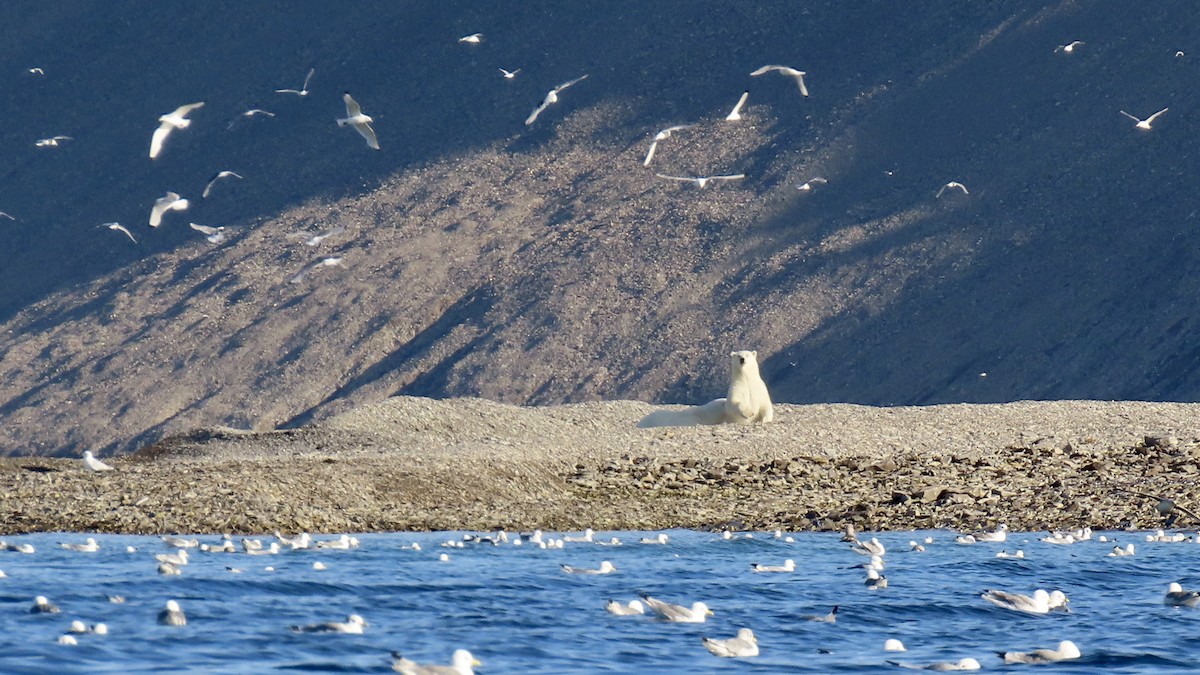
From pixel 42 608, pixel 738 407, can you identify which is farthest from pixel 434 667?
pixel 738 407

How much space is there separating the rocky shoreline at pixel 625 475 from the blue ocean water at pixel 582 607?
5.81 ft

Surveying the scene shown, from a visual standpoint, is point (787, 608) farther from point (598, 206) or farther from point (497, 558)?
point (598, 206)

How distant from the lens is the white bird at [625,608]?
11.9 metres

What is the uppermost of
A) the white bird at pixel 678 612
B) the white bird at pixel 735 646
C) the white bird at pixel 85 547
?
the white bird at pixel 735 646

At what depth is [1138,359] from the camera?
40844mm

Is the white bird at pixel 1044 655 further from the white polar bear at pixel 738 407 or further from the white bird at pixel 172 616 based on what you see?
the white polar bear at pixel 738 407

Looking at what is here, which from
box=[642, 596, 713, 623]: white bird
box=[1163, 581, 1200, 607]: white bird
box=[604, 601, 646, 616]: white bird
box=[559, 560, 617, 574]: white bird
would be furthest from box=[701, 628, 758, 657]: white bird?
box=[1163, 581, 1200, 607]: white bird

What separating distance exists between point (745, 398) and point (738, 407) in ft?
0.60

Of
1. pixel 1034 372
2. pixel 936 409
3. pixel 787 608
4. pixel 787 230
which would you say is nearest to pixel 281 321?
pixel 787 230

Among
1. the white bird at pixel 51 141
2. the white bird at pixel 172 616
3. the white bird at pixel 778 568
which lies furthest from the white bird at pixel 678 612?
the white bird at pixel 51 141

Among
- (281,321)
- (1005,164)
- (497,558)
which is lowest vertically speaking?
(281,321)

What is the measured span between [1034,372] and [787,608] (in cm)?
3027

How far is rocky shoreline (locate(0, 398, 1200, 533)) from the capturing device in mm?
18359

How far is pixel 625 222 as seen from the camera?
50531 mm
